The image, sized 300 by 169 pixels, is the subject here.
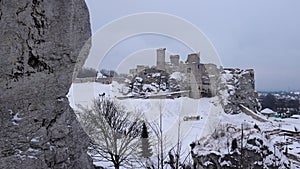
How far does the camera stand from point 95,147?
9.31 meters

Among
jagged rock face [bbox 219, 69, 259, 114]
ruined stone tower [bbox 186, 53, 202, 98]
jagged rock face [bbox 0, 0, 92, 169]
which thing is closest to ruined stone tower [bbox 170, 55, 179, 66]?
ruined stone tower [bbox 186, 53, 202, 98]

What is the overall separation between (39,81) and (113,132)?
21.8 feet

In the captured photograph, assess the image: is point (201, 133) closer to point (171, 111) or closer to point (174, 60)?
point (171, 111)

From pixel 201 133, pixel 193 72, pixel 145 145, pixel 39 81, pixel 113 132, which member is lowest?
pixel 201 133

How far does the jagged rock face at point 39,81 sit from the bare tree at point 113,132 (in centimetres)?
554

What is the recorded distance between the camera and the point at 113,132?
9281 mm

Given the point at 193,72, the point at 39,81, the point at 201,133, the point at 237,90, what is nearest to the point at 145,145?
the point at 201,133

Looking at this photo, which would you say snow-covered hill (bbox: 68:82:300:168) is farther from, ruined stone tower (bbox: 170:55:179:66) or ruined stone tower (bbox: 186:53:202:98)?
ruined stone tower (bbox: 170:55:179:66)

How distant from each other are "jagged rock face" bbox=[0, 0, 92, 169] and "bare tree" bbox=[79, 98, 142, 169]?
18.2 ft

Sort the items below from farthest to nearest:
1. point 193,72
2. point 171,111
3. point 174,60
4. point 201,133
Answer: point 193,72 < point 201,133 < point 171,111 < point 174,60

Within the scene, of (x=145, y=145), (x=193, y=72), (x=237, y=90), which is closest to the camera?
(x=145, y=145)

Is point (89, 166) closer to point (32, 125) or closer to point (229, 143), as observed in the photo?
point (32, 125)

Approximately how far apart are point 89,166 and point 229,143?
4.39 m

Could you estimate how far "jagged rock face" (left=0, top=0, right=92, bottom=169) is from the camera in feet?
8.48
